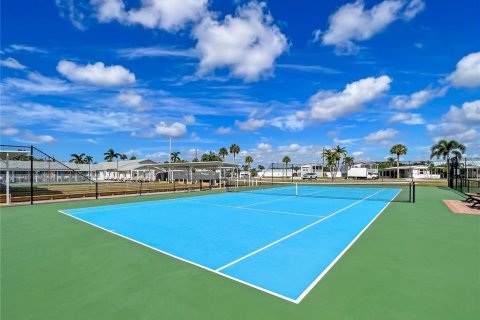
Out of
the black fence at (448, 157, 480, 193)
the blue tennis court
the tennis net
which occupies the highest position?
the black fence at (448, 157, 480, 193)

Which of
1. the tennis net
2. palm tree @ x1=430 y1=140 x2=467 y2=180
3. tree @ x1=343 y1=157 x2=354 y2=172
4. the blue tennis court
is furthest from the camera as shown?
tree @ x1=343 y1=157 x2=354 y2=172

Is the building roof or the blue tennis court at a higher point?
the building roof

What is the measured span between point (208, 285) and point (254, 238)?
3715 millimetres

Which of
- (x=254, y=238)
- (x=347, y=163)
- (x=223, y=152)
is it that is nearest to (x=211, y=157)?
(x=223, y=152)

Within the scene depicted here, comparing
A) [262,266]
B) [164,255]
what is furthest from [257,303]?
[164,255]

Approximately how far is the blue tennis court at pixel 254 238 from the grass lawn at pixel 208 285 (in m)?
0.38

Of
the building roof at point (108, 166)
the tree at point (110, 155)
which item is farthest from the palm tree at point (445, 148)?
the tree at point (110, 155)

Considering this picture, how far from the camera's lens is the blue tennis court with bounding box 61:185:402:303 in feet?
18.9

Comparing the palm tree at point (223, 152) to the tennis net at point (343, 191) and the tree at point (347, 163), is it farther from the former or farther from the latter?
the tennis net at point (343, 191)

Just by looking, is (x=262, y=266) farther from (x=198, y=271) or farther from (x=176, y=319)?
(x=176, y=319)

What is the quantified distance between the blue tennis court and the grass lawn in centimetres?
38

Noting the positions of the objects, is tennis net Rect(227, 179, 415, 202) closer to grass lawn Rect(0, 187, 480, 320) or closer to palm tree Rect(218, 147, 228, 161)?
grass lawn Rect(0, 187, 480, 320)

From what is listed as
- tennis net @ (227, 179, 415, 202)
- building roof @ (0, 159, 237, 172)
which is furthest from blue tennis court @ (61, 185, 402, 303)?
building roof @ (0, 159, 237, 172)

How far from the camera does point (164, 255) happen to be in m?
7.07
